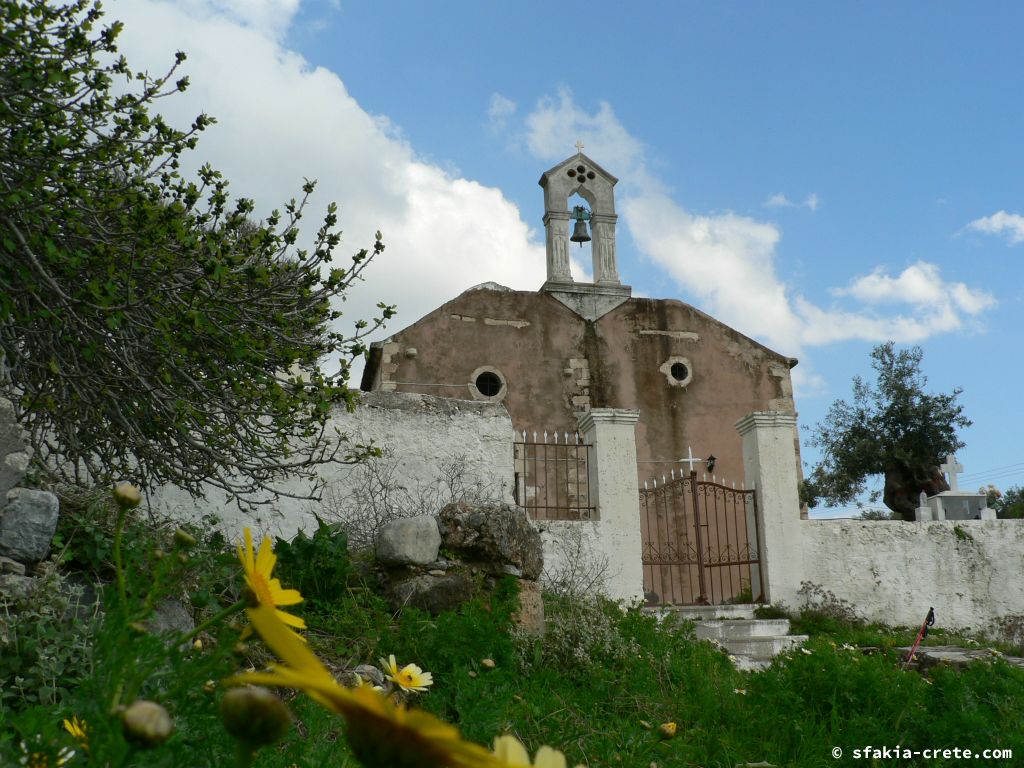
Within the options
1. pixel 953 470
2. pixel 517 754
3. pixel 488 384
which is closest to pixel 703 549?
pixel 953 470

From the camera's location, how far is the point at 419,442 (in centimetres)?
949

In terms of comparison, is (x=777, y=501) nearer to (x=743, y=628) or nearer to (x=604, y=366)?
(x=743, y=628)

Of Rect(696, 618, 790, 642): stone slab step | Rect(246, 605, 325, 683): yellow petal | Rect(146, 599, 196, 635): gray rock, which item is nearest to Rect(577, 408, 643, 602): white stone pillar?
Rect(696, 618, 790, 642): stone slab step

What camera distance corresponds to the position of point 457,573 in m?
6.34

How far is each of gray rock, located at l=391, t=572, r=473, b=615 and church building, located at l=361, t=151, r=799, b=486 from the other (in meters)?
8.77

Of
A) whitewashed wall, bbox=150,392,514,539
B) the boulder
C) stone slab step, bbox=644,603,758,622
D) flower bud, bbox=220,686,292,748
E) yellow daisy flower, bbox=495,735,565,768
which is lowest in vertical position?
stone slab step, bbox=644,603,758,622

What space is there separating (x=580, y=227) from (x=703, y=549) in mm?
6847

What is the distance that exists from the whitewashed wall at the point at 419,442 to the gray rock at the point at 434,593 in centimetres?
269

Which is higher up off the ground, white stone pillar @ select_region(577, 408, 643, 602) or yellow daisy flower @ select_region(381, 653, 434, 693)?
white stone pillar @ select_region(577, 408, 643, 602)

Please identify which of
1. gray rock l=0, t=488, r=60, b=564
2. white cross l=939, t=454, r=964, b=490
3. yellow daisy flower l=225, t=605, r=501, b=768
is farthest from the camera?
white cross l=939, t=454, r=964, b=490

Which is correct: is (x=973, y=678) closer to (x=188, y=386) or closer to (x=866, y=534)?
(x=188, y=386)

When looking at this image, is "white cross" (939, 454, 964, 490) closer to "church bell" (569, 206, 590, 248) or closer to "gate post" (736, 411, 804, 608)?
"gate post" (736, 411, 804, 608)

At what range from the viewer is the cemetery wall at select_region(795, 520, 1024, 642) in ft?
34.8

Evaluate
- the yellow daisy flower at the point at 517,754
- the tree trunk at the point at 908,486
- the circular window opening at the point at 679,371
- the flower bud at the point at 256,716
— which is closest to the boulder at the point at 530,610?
the yellow daisy flower at the point at 517,754
